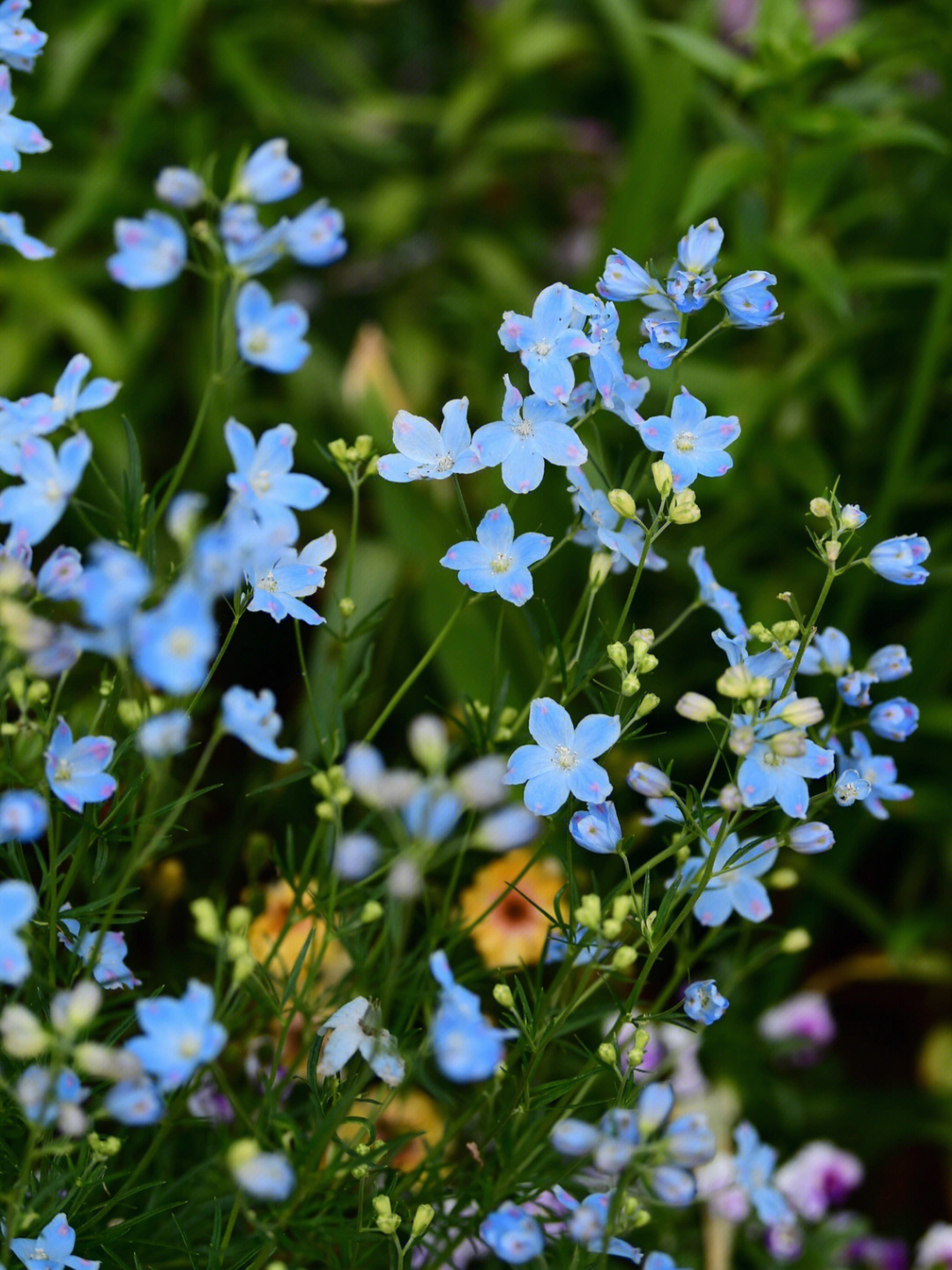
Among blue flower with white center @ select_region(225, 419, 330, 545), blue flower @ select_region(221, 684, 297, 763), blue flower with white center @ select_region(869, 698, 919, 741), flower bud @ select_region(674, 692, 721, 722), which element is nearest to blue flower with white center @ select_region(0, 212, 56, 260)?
blue flower with white center @ select_region(225, 419, 330, 545)

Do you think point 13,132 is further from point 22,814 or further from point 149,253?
point 22,814

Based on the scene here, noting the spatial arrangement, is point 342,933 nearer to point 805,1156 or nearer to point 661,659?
point 805,1156

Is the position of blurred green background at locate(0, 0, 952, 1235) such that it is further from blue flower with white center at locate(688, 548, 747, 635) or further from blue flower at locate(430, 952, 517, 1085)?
blue flower at locate(430, 952, 517, 1085)

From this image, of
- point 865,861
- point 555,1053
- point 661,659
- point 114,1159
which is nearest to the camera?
point 114,1159

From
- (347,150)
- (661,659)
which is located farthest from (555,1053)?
(347,150)

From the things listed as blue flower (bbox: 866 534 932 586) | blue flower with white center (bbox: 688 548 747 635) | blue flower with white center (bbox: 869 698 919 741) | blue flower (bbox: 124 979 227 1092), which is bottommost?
blue flower (bbox: 124 979 227 1092)

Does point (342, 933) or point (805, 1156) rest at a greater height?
point (342, 933)

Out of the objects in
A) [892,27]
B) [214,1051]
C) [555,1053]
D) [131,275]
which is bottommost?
[555,1053]
